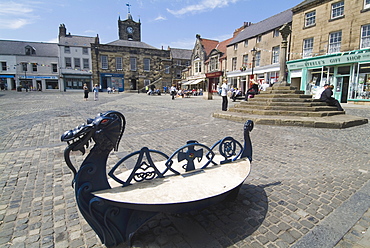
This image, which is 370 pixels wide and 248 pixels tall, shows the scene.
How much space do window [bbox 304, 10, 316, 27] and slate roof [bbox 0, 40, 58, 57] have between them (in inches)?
1916

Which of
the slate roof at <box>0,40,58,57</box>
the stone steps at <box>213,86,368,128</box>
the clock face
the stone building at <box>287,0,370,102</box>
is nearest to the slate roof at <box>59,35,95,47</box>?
the slate roof at <box>0,40,58,57</box>

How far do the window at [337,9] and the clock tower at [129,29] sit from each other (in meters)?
47.8

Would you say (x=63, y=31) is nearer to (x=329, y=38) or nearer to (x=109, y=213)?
(x=329, y=38)

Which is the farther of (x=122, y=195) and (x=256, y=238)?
(x=256, y=238)

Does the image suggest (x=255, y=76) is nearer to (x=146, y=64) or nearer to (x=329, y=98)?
(x=329, y=98)

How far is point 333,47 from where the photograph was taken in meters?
18.2

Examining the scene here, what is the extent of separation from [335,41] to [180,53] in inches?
1466

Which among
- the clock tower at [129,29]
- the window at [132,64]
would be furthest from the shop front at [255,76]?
the clock tower at [129,29]

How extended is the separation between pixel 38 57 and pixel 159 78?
2619cm

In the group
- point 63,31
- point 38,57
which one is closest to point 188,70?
point 63,31

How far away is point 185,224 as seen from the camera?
233 centimetres

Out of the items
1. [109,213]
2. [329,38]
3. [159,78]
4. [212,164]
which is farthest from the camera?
[159,78]

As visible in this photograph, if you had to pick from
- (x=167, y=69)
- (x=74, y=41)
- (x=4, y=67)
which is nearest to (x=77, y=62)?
(x=74, y=41)

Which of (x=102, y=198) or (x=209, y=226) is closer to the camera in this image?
(x=102, y=198)
